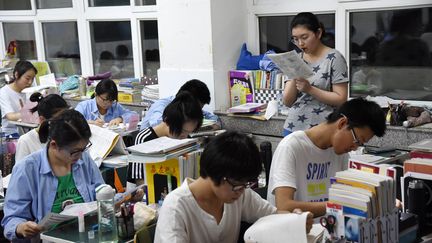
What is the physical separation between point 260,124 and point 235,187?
2.78 meters

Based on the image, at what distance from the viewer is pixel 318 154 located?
2.35 meters

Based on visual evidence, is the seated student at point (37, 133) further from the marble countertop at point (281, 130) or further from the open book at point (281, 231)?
the open book at point (281, 231)

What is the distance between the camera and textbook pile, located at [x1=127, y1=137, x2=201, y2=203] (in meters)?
2.51

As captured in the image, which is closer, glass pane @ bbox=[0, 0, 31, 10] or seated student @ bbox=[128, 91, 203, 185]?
seated student @ bbox=[128, 91, 203, 185]

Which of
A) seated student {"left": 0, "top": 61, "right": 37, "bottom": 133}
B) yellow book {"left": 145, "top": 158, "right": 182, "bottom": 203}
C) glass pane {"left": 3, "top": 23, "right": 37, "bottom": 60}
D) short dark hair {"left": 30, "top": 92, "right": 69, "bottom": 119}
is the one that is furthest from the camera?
glass pane {"left": 3, "top": 23, "right": 37, "bottom": 60}

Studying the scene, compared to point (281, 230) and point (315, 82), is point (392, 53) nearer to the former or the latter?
point (315, 82)

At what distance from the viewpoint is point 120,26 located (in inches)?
239

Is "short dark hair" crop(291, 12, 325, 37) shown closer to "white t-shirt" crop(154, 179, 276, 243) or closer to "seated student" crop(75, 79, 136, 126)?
"white t-shirt" crop(154, 179, 276, 243)

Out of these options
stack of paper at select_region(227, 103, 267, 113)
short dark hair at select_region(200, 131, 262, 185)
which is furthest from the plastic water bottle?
stack of paper at select_region(227, 103, 267, 113)

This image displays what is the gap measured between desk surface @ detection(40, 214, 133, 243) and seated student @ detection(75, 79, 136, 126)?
7.88 ft

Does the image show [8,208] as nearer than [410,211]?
No

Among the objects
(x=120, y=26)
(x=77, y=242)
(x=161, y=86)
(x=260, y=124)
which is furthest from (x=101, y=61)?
(x=77, y=242)

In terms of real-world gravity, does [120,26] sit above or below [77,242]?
above

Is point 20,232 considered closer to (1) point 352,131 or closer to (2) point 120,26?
(1) point 352,131
